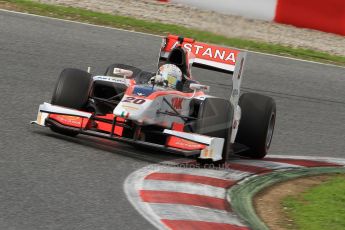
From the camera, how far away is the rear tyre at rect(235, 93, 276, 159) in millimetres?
9180

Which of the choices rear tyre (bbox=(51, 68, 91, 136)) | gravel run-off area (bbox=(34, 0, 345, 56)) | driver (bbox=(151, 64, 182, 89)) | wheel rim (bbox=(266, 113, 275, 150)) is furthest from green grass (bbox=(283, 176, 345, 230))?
gravel run-off area (bbox=(34, 0, 345, 56))

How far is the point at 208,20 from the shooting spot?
14.5 metres

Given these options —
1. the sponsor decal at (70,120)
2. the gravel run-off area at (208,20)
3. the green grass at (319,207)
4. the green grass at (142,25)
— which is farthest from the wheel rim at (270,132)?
the gravel run-off area at (208,20)

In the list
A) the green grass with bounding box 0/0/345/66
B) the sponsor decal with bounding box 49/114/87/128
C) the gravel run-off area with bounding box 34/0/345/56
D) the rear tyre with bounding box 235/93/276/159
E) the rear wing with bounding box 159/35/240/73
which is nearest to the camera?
the sponsor decal with bounding box 49/114/87/128

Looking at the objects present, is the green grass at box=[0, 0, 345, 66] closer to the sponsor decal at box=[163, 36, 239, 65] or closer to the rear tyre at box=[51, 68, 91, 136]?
the sponsor decal at box=[163, 36, 239, 65]

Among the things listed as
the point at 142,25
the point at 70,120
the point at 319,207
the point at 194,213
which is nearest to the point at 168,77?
the point at 70,120

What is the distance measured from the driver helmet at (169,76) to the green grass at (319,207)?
1.93 meters

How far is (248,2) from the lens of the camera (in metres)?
15.5

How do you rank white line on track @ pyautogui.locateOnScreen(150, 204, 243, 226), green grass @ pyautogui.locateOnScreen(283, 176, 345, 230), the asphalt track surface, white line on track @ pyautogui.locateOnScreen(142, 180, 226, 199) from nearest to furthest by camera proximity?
the asphalt track surface
white line on track @ pyautogui.locateOnScreen(150, 204, 243, 226)
green grass @ pyautogui.locateOnScreen(283, 176, 345, 230)
white line on track @ pyautogui.locateOnScreen(142, 180, 226, 199)

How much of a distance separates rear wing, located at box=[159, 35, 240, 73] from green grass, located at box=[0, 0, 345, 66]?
4537mm

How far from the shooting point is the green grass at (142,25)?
1465cm

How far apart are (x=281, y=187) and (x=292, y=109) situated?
3.84m

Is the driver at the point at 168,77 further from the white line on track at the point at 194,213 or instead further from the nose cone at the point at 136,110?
the white line on track at the point at 194,213

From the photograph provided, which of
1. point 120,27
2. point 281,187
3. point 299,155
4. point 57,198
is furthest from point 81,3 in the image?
point 57,198
